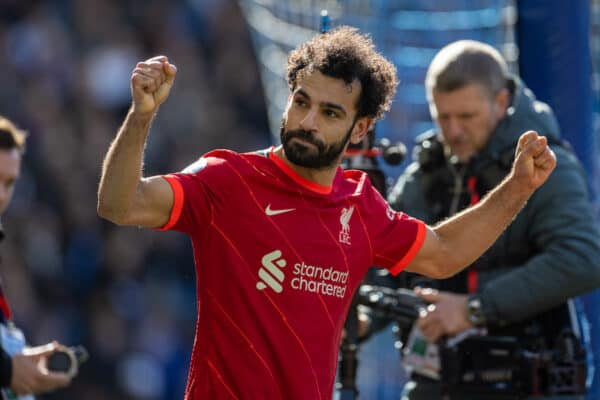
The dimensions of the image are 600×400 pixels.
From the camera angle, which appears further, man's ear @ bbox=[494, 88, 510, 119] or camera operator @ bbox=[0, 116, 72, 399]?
man's ear @ bbox=[494, 88, 510, 119]

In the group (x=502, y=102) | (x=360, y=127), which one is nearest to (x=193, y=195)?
(x=360, y=127)

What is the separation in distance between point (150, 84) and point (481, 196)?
78.1 inches

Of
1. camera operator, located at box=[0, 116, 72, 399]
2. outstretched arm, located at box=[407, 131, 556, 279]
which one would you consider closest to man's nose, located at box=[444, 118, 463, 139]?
outstretched arm, located at box=[407, 131, 556, 279]

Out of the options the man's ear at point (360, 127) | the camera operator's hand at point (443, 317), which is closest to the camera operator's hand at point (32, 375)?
the camera operator's hand at point (443, 317)

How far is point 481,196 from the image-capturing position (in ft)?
15.2

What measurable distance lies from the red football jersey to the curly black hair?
26cm

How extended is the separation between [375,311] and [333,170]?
1.32 m

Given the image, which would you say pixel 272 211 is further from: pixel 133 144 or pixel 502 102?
pixel 502 102

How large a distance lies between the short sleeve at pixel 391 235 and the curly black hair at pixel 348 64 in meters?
0.26

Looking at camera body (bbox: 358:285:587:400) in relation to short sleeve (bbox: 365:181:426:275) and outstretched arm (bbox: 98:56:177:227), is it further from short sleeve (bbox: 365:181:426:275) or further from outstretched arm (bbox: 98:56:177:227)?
outstretched arm (bbox: 98:56:177:227)

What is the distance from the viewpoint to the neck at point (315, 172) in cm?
340

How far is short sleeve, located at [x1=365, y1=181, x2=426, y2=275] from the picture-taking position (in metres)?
3.56

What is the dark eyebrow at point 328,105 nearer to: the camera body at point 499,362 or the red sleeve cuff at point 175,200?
the red sleeve cuff at point 175,200

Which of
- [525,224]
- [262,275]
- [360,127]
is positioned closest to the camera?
[262,275]
